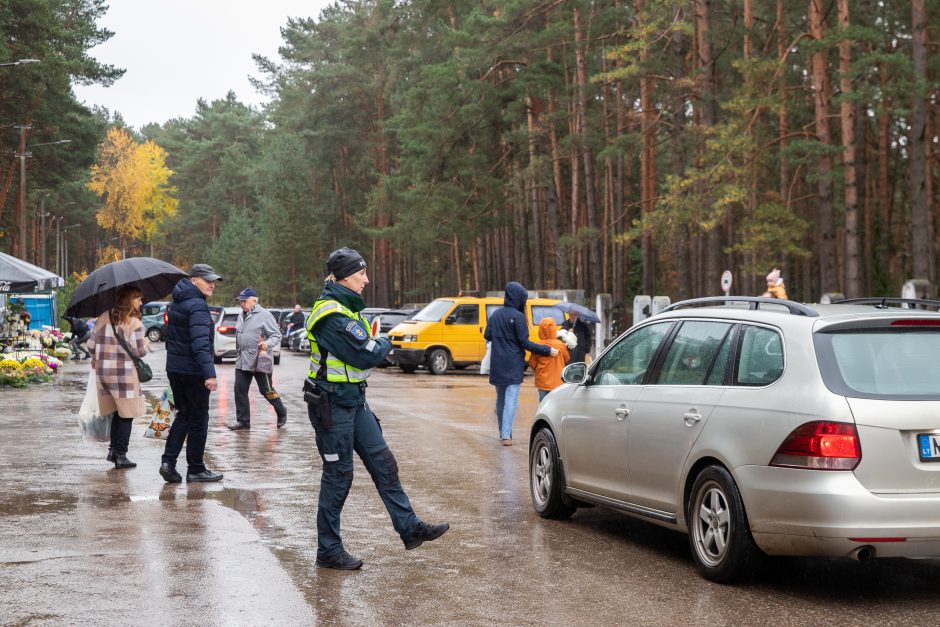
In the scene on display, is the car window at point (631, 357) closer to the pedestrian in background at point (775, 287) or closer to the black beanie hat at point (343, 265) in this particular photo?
the black beanie hat at point (343, 265)

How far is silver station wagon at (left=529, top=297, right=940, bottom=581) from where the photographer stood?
6.30 metres

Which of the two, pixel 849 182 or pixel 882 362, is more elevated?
pixel 849 182

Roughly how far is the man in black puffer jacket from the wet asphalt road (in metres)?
0.31

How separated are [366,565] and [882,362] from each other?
3240 mm

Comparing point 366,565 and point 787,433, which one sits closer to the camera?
point 787,433

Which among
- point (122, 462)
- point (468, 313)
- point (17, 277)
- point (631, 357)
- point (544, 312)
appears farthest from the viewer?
point (468, 313)

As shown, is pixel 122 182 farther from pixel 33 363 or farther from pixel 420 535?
pixel 420 535

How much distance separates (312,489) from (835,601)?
5245 mm

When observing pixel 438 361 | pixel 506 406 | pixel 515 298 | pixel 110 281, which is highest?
pixel 110 281

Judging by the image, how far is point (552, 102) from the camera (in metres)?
51.7

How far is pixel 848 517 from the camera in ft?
20.5

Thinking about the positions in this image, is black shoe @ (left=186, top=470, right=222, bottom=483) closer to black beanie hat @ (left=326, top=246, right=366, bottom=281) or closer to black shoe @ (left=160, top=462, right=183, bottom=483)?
black shoe @ (left=160, top=462, right=183, bottom=483)

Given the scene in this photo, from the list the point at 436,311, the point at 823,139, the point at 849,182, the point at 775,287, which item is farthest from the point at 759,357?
the point at 823,139

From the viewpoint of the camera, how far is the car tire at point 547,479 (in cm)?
905
